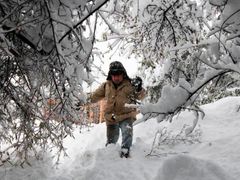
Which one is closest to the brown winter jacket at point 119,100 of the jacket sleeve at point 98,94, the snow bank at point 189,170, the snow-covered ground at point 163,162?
the jacket sleeve at point 98,94

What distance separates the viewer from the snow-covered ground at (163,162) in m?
5.34

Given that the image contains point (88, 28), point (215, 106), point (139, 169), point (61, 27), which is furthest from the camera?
point (215, 106)

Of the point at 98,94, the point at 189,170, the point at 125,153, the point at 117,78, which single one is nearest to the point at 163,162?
the point at 189,170

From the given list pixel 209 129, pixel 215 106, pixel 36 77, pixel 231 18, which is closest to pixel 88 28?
pixel 36 77

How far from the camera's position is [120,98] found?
7.53 m

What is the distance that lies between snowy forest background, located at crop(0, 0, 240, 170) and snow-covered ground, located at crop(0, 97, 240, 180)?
0.92 meters

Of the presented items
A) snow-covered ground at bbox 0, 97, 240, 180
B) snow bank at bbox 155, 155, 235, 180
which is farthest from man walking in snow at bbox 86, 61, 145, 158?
snow bank at bbox 155, 155, 235, 180

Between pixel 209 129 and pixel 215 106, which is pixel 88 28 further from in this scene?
pixel 215 106

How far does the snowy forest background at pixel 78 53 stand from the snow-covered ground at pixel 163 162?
92cm

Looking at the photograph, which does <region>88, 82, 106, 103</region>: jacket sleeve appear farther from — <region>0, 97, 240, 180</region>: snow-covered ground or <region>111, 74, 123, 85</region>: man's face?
<region>0, 97, 240, 180</region>: snow-covered ground

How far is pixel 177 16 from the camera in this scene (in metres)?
6.91

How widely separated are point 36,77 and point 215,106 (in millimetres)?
6413

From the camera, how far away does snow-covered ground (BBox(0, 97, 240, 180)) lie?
534 cm

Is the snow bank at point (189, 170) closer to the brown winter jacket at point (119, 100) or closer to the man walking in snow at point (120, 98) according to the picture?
the man walking in snow at point (120, 98)
